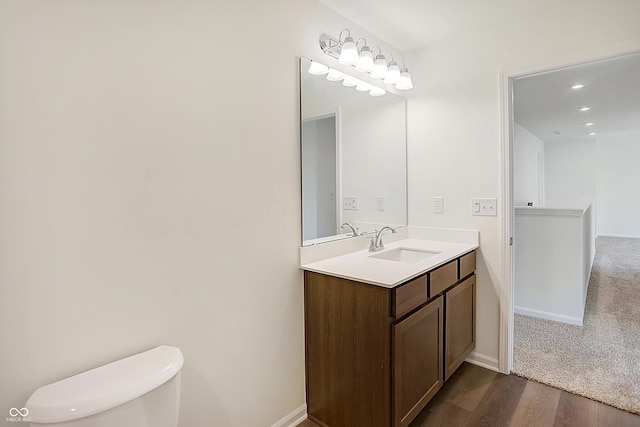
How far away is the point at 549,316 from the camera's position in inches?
123

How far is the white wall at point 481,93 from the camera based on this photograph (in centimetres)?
194

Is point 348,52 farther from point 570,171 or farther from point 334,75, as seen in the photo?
point 570,171

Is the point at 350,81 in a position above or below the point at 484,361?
above

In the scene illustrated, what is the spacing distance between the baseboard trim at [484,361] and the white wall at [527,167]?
3.80m

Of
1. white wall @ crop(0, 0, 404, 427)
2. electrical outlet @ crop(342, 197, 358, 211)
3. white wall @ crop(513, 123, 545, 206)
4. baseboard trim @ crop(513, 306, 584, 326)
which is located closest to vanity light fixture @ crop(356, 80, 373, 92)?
white wall @ crop(0, 0, 404, 427)

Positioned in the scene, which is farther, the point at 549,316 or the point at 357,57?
the point at 549,316

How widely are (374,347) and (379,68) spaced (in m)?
1.68

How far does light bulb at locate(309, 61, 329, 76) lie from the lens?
188cm

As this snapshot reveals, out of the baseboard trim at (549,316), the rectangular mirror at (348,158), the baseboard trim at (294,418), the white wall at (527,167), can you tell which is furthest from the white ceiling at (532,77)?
the baseboard trim at (294,418)

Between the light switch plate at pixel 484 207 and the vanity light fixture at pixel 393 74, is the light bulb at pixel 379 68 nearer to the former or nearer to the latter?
the vanity light fixture at pixel 393 74

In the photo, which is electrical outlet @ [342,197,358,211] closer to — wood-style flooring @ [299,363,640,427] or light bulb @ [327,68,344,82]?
light bulb @ [327,68,344,82]

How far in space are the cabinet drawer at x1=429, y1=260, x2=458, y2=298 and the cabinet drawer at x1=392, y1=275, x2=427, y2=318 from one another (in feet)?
0.28

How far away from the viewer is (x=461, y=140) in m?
2.41

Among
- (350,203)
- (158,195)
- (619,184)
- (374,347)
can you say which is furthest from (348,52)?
(619,184)
